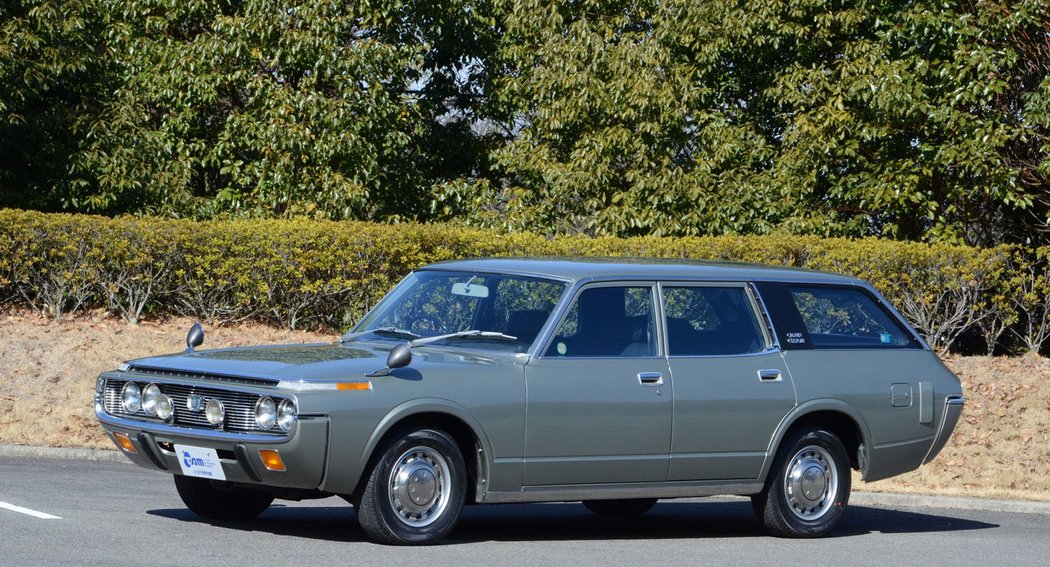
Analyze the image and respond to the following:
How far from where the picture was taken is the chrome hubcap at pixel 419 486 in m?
8.34

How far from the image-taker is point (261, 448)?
805cm

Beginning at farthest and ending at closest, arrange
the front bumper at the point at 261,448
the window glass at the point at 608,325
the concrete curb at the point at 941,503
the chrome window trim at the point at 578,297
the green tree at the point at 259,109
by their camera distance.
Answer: the green tree at the point at 259,109, the concrete curb at the point at 941,503, the window glass at the point at 608,325, the chrome window trim at the point at 578,297, the front bumper at the point at 261,448

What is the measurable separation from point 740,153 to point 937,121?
3375 millimetres

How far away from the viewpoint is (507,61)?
1003 inches

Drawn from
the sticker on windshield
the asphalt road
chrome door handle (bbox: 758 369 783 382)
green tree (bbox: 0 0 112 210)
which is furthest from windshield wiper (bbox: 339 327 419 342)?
green tree (bbox: 0 0 112 210)

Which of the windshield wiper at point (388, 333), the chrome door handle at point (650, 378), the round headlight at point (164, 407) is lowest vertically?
the round headlight at point (164, 407)

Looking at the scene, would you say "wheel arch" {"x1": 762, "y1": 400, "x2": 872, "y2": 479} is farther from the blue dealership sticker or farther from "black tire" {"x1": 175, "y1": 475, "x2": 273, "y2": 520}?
the blue dealership sticker

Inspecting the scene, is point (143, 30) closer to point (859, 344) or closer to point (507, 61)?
point (507, 61)

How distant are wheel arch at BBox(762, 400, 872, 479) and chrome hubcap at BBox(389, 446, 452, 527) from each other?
92.1 inches

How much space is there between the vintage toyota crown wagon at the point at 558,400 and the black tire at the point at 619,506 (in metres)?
0.02

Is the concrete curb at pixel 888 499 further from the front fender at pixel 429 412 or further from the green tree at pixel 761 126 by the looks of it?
the green tree at pixel 761 126

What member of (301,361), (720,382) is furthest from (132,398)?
(720,382)

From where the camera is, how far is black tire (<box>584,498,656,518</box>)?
11.0 m

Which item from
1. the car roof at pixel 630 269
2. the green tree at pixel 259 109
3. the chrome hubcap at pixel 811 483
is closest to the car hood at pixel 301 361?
the car roof at pixel 630 269
